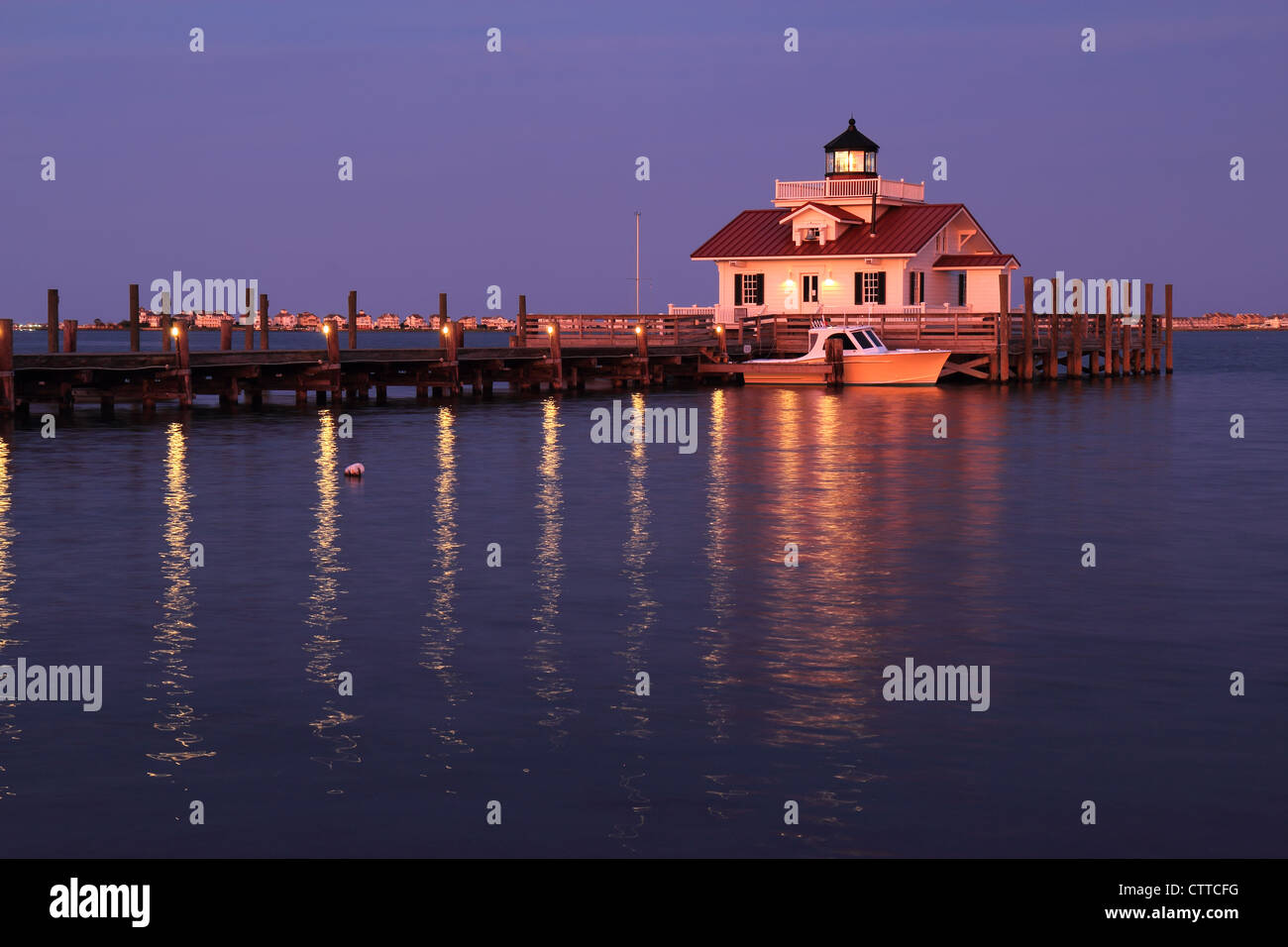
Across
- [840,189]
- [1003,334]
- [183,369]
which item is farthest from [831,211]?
[183,369]

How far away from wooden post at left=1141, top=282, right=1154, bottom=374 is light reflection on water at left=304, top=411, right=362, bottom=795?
47886 millimetres

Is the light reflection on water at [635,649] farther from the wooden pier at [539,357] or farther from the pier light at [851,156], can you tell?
the pier light at [851,156]

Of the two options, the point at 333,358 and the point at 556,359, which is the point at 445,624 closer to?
the point at 333,358

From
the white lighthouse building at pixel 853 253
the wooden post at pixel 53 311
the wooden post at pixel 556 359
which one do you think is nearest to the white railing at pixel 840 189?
the white lighthouse building at pixel 853 253

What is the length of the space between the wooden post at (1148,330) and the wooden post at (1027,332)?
9.12 m

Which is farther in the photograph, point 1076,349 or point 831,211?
point 831,211

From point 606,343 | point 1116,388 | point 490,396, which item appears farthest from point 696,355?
point 1116,388

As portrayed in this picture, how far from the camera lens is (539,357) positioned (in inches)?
2168

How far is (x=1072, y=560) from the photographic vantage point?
18.1 m

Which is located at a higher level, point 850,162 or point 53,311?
point 850,162

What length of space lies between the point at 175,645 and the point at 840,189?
170 feet

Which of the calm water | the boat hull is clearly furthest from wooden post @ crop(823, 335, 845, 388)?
the calm water

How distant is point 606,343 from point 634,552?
137ft

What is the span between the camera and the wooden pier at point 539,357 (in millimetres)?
42062
